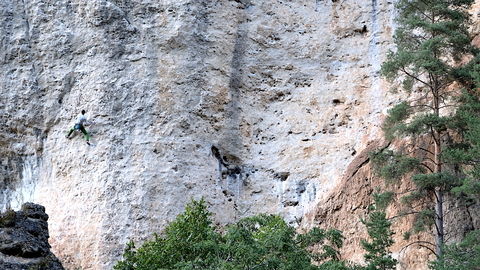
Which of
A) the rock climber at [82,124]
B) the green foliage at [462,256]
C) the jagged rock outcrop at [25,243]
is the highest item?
the rock climber at [82,124]

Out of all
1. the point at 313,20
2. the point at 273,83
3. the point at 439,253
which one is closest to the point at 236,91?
the point at 273,83

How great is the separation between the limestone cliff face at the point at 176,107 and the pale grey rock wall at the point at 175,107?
0.04 m

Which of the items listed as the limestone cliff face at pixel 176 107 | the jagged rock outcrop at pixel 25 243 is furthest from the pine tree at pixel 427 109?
the jagged rock outcrop at pixel 25 243

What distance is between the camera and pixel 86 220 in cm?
2359

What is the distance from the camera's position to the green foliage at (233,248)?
58.8ft

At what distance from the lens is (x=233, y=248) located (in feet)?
59.3

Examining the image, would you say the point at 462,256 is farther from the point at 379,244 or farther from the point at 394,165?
the point at 394,165

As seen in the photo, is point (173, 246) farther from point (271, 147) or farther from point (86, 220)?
point (271, 147)

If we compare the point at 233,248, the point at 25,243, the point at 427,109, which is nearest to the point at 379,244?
the point at 233,248

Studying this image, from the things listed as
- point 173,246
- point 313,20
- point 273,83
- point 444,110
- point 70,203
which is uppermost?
point 313,20

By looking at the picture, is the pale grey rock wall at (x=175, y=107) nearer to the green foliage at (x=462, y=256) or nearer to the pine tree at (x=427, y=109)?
the pine tree at (x=427, y=109)

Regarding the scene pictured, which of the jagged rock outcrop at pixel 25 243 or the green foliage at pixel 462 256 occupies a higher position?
the green foliage at pixel 462 256

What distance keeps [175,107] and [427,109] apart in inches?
309

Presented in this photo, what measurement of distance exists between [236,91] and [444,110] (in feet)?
23.4
